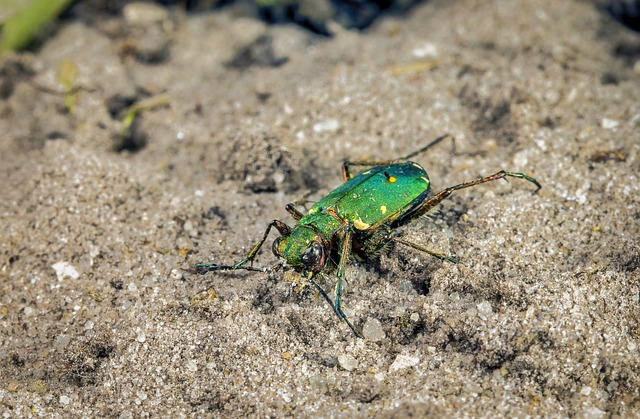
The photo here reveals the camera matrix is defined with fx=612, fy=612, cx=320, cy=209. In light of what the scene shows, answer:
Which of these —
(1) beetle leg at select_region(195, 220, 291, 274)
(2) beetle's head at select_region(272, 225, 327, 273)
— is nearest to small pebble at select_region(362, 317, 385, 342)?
(2) beetle's head at select_region(272, 225, 327, 273)

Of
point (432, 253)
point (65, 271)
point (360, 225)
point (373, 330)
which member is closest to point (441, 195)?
point (432, 253)

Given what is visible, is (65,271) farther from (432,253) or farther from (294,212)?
(432,253)

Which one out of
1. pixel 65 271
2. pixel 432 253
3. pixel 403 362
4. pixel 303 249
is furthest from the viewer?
pixel 65 271

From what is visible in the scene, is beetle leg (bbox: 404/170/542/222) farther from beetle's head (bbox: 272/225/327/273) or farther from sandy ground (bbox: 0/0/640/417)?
beetle's head (bbox: 272/225/327/273)

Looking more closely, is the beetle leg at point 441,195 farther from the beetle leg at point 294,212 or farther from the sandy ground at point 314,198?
the beetle leg at point 294,212

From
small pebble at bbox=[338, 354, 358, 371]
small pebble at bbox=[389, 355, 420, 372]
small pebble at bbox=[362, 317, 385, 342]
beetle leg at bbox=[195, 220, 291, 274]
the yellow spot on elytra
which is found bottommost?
small pebble at bbox=[338, 354, 358, 371]

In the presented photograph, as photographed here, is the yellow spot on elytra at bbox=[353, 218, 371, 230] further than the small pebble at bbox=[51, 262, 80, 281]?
No

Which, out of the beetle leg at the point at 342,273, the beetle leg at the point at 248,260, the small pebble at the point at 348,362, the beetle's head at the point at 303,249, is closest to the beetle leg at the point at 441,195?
the beetle leg at the point at 342,273
